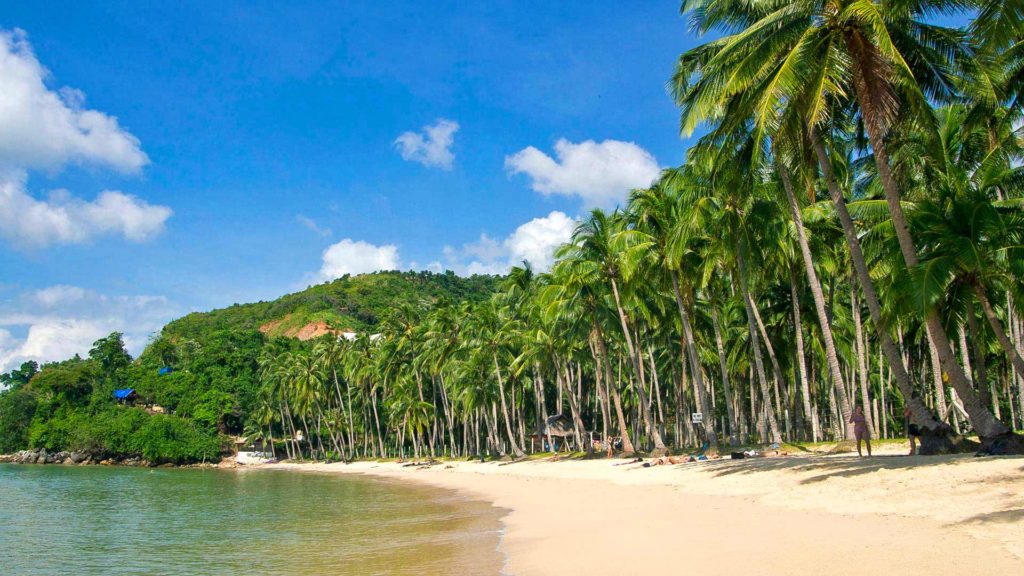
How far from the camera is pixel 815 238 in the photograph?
27.4 m

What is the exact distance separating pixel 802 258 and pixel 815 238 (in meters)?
1.55

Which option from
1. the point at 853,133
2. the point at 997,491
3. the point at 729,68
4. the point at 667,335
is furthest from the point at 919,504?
the point at 667,335

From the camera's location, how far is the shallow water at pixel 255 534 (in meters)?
12.4

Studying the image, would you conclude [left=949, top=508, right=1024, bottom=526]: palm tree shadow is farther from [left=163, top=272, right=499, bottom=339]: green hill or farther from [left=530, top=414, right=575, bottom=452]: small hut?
[left=163, top=272, right=499, bottom=339]: green hill

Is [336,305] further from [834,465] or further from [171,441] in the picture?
[834,465]

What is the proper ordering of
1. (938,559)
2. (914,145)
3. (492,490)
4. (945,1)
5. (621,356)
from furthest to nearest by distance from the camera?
(621,356), (492,490), (914,145), (945,1), (938,559)

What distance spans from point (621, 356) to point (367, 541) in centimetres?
3776

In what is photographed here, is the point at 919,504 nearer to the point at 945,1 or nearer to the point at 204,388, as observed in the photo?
the point at 945,1

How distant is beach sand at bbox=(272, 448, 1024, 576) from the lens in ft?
25.9

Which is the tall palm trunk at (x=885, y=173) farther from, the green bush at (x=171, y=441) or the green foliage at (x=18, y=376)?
the green foliage at (x=18, y=376)

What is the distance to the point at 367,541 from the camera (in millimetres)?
14844

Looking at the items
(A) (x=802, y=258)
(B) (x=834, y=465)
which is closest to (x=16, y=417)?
(A) (x=802, y=258)

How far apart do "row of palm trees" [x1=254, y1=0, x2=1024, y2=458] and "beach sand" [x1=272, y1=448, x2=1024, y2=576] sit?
335cm

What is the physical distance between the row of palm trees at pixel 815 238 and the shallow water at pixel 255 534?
11.2 metres
